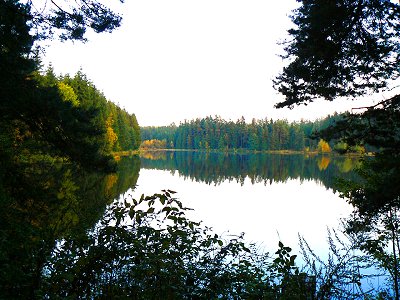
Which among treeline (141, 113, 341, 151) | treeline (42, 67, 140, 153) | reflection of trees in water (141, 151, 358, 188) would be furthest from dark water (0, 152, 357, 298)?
treeline (141, 113, 341, 151)

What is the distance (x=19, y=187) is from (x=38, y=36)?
3448 mm

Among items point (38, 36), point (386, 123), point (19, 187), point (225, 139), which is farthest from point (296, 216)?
point (225, 139)

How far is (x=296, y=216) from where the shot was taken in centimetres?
1828

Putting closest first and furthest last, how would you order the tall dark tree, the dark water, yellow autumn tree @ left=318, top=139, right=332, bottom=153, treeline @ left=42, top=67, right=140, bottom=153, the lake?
the dark water
the tall dark tree
the lake
treeline @ left=42, top=67, right=140, bottom=153
yellow autumn tree @ left=318, top=139, right=332, bottom=153

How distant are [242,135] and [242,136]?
42 cm

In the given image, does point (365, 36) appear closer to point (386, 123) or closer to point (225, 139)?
point (386, 123)

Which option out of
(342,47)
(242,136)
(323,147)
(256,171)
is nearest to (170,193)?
(342,47)

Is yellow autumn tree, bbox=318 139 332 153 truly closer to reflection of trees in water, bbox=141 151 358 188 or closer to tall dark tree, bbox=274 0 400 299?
reflection of trees in water, bbox=141 151 358 188

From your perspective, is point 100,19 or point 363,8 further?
point 363,8

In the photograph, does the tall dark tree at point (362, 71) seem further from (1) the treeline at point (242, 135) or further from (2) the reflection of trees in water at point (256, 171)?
(1) the treeline at point (242, 135)

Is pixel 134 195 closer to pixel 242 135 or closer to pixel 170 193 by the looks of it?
pixel 170 193

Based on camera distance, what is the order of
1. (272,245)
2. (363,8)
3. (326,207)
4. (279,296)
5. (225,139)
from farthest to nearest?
(225,139)
(326,207)
(272,245)
(363,8)
(279,296)

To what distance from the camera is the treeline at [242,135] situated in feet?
426

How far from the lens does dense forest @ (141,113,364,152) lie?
12986 centimetres
